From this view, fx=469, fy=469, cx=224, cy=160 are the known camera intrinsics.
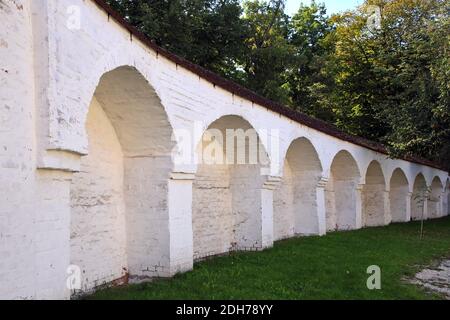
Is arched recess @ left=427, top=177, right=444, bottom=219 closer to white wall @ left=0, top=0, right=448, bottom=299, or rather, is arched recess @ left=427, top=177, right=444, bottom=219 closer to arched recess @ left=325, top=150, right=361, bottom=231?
arched recess @ left=325, top=150, right=361, bottom=231

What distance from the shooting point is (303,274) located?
7.94 metres

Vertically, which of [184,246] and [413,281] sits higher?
[184,246]

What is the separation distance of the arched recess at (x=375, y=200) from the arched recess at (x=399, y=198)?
5.85 feet

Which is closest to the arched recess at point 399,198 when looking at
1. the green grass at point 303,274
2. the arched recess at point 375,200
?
the arched recess at point 375,200

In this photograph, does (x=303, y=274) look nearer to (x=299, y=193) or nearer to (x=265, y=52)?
(x=299, y=193)

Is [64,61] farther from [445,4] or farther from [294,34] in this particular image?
[294,34]

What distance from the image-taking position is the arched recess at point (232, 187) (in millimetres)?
10180

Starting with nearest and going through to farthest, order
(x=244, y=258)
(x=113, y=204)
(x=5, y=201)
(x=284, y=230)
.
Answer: (x=5, y=201) → (x=113, y=204) → (x=244, y=258) → (x=284, y=230)

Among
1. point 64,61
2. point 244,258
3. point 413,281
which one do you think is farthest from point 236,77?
point 64,61

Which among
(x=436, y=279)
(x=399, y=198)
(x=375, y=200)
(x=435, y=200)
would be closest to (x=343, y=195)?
(x=375, y=200)

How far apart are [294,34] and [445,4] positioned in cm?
1505

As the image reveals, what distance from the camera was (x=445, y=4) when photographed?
17.0 meters
